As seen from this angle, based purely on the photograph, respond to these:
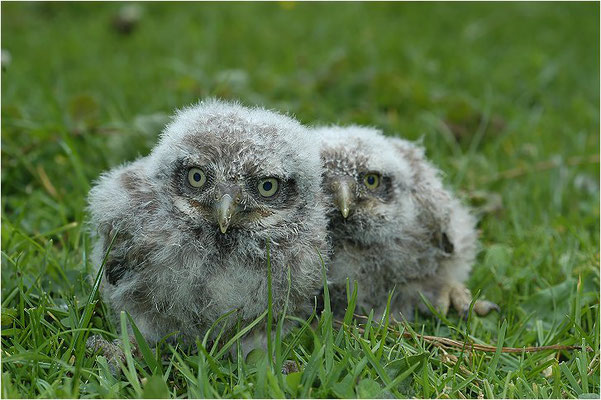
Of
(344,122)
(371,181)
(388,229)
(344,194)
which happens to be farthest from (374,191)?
(344,122)

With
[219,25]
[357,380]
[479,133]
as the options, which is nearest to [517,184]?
[479,133]

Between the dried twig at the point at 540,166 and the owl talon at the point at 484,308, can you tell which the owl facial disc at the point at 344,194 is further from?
the dried twig at the point at 540,166

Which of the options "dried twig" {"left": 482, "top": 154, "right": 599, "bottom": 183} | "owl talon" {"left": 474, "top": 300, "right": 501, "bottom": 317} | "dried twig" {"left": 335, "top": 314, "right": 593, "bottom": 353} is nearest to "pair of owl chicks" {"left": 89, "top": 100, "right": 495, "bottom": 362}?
"dried twig" {"left": 335, "top": 314, "right": 593, "bottom": 353}

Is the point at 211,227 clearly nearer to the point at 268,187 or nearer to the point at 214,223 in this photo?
the point at 214,223

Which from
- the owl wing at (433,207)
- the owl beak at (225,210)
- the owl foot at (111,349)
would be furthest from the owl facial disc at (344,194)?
the owl foot at (111,349)

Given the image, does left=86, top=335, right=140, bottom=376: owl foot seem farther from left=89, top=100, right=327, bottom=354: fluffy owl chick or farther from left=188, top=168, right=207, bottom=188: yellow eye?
left=188, top=168, right=207, bottom=188: yellow eye

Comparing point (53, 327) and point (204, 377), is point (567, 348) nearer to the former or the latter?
point (204, 377)
